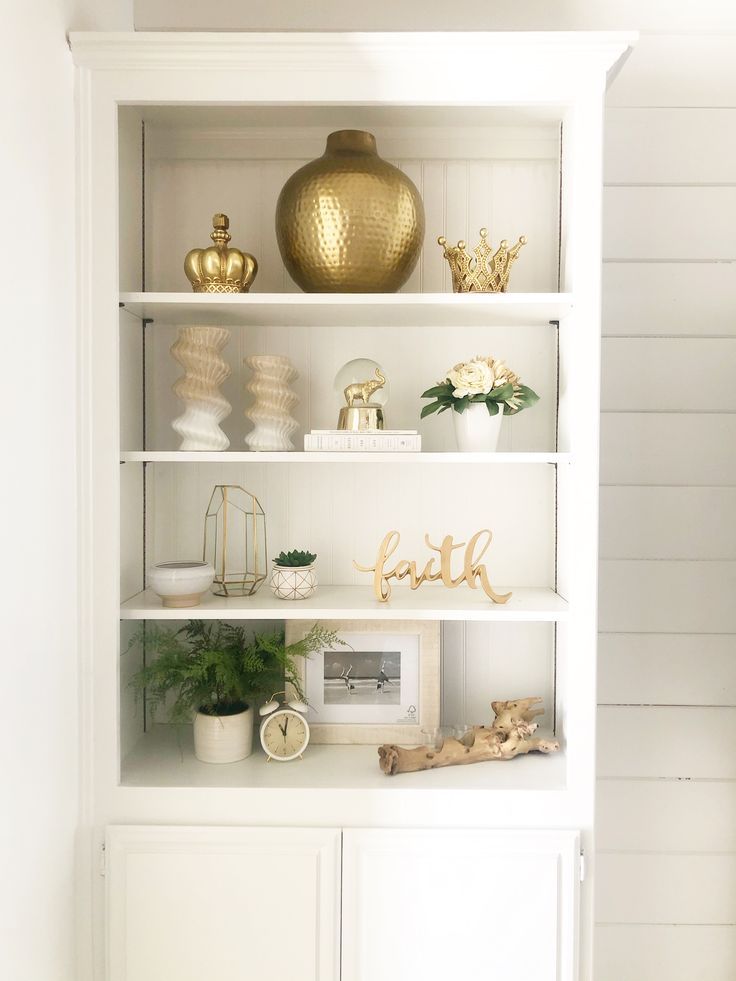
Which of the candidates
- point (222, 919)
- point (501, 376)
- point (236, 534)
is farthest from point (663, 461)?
point (222, 919)

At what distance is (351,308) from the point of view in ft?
5.08

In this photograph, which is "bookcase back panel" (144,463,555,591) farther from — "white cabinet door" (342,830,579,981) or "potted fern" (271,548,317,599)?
"white cabinet door" (342,830,579,981)

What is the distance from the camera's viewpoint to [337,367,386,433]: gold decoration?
1583mm

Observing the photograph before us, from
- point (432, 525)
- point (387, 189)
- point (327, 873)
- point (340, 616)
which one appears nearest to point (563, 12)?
point (387, 189)

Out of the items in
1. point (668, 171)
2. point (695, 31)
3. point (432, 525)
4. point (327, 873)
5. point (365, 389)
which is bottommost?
point (327, 873)

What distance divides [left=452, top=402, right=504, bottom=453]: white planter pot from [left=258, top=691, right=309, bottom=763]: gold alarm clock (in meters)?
0.63

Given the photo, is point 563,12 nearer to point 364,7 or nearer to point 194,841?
point 364,7

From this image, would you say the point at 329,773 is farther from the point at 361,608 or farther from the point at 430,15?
the point at 430,15

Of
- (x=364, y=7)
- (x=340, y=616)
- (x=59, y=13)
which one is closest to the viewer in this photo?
(x=59, y=13)

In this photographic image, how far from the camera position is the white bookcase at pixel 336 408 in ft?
4.71

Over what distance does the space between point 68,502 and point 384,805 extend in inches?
31.4

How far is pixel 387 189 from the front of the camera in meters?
1.54

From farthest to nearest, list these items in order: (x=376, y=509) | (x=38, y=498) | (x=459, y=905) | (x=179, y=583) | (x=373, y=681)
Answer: (x=376, y=509) < (x=373, y=681) < (x=179, y=583) < (x=459, y=905) < (x=38, y=498)

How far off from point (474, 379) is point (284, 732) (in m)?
0.80
